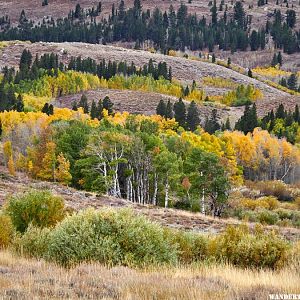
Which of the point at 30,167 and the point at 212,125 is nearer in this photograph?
the point at 30,167

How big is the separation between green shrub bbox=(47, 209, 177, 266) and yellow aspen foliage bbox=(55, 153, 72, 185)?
44414 millimetres

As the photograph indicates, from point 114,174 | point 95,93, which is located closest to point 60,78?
point 95,93

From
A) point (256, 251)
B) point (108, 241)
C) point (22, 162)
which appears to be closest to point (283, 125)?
point (22, 162)

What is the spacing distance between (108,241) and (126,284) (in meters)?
3.37

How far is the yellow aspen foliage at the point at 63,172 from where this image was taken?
56906mm

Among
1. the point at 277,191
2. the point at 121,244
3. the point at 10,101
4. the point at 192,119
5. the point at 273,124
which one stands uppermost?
the point at 121,244

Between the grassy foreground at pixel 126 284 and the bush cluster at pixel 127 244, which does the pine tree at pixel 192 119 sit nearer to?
the bush cluster at pixel 127 244

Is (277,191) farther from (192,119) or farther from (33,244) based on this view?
(33,244)

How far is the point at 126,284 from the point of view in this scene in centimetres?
867

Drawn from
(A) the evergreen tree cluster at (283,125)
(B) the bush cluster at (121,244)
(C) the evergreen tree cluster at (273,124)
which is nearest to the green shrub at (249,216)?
(B) the bush cluster at (121,244)

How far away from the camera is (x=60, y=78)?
138 metres

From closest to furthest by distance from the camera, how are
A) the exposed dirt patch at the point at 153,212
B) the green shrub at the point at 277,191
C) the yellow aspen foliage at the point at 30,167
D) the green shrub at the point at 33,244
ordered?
the green shrub at the point at 33,244 → the exposed dirt patch at the point at 153,212 → the yellow aspen foliage at the point at 30,167 → the green shrub at the point at 277,191

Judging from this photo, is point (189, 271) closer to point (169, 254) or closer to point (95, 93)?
point (169, 254)

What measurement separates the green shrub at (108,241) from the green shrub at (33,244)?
94cm
